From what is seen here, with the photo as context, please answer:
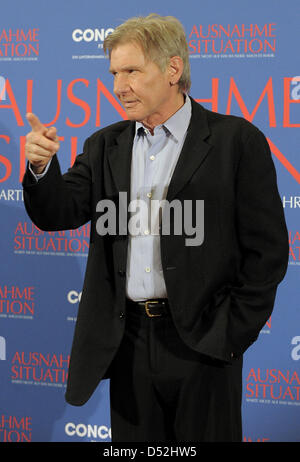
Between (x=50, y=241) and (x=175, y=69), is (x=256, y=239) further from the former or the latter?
(x=50, y=241)

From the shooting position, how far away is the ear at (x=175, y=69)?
172cm

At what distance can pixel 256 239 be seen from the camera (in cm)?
167

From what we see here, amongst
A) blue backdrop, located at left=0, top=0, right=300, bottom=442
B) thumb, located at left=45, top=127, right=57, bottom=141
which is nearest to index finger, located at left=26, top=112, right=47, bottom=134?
thumb, located at left=45, top=127, right=57, bottom=141

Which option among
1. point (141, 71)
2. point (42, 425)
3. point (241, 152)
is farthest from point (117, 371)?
point (42, 425)

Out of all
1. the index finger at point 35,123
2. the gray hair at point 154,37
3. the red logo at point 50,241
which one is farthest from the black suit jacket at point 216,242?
the red logo at point 50,241

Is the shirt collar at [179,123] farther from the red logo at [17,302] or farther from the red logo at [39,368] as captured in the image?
the red logo at [39,368]

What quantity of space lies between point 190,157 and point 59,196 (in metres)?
0.40

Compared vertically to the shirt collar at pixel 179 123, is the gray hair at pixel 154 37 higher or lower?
higher

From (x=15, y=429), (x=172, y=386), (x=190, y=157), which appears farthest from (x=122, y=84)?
(x=15, y=429)

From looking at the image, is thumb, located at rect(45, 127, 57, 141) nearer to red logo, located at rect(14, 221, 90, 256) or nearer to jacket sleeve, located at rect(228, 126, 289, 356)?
jacket sleeve, located at rect(228, 126, 289, 356)

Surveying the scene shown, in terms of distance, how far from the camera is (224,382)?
1747mm

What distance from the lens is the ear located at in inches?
67.7

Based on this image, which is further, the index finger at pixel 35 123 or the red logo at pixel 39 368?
the red logo at pixel 39 368

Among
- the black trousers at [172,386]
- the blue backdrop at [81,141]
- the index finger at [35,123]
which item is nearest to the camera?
the index finger at [35,123]
